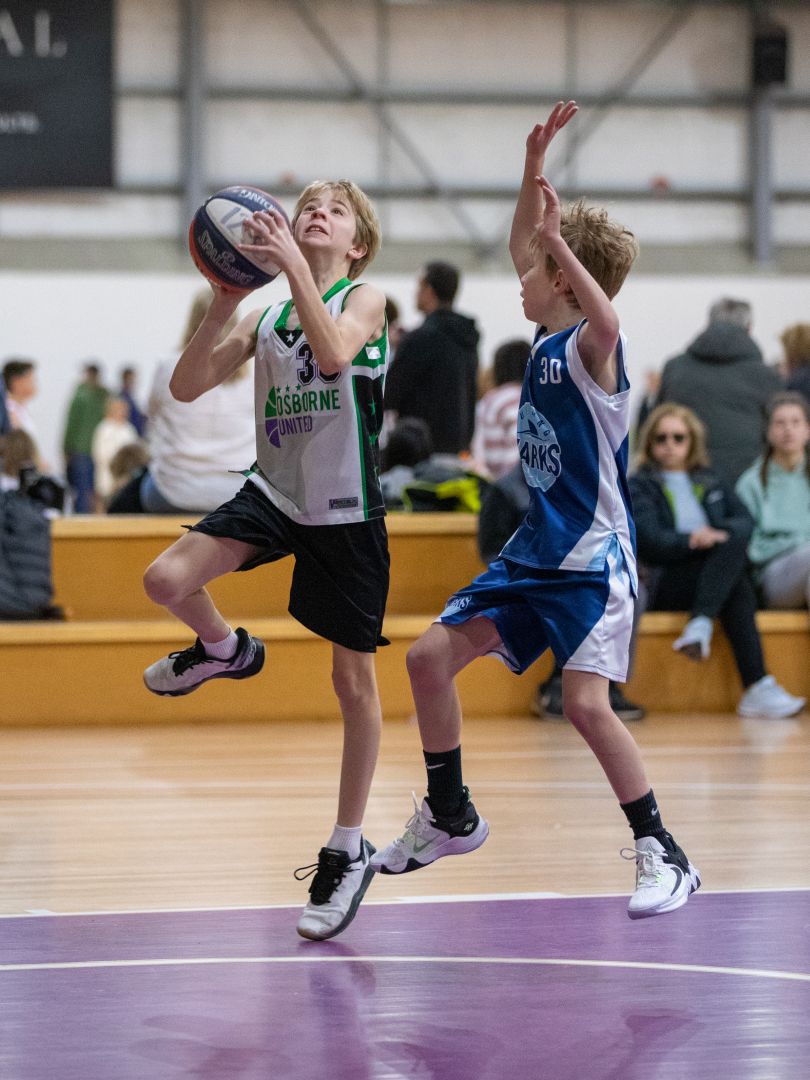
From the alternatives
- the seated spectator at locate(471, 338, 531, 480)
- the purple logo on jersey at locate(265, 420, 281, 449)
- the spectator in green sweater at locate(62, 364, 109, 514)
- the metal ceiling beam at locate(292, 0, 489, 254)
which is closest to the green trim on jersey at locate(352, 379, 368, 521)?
the purple logo on jersey at locate(265, 420, 281, 449)

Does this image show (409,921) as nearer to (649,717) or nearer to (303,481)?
(303,481)

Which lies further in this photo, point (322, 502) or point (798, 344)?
point (798, 344)

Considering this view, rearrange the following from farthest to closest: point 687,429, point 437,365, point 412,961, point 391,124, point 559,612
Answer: point 391,124 < point 437,365 < point 687,429 < point 559,612 < point 412,961

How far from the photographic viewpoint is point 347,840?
302 centimetres

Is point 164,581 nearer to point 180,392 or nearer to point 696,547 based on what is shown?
point 180,392

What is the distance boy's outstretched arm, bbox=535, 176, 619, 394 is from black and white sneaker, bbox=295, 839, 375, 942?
99cm

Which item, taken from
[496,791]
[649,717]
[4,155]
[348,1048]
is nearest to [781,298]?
[4,155]

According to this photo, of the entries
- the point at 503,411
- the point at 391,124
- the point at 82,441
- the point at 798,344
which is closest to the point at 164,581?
the point at 503,411

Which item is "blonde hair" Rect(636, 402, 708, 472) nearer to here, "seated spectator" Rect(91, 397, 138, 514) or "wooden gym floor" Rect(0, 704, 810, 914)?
"wooden gym floor" Rect(0, 704, 810, 914)

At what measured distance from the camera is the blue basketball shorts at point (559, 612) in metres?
2.81

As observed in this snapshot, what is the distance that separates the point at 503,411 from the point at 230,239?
4065mm

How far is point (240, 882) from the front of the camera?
3.35m

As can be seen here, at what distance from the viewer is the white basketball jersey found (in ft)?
9.64

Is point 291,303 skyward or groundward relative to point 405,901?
skyward
